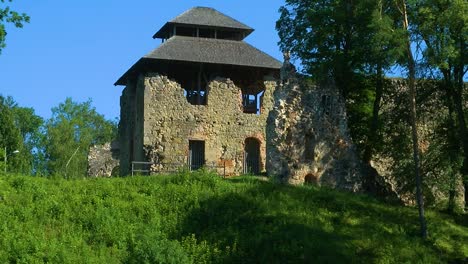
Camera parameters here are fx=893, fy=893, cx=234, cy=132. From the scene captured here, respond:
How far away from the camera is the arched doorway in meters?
37.8

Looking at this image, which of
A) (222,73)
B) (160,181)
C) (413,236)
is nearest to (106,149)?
(222,73)

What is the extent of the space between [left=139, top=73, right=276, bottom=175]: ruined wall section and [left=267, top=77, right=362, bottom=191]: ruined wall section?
278 inches

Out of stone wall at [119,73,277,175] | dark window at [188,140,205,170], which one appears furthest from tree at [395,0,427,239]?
dark window at [188,140,205,170]

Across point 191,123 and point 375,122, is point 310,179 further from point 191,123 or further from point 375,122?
point 191,123

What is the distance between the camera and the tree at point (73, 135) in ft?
203

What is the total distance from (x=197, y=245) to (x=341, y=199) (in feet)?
19.2

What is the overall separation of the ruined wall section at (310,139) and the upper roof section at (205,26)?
1048cm

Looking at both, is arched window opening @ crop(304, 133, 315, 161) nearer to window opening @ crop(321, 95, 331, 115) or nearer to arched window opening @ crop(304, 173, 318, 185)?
arched window opening @ crop(304, 173, 318, 185)

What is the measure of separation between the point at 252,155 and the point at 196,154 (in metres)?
2.50

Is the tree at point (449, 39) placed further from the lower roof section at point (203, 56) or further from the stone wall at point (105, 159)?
the stone wall at point (105, 159)

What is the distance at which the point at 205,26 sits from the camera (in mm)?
40062

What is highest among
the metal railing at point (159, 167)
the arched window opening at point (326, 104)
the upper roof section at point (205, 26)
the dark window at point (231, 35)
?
the upper roof section at point (205, 26)

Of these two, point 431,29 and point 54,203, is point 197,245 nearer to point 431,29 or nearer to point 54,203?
point 54,203

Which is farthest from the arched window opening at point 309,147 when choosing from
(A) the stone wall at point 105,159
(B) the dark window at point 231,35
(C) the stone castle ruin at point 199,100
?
(A) the stone wall at point 105,159
